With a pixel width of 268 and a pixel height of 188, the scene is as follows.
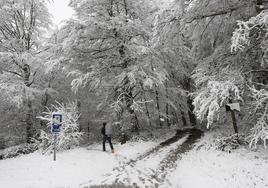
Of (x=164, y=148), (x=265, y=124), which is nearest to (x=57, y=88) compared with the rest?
(x=164, y=148)

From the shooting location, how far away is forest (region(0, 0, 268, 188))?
31.7 ft

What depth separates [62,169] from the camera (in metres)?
9.42

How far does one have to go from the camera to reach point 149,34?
15.8m

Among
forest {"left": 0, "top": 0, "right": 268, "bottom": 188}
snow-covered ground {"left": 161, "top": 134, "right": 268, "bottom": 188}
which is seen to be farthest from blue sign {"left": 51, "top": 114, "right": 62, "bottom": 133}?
snow-covered ground {"left": 161, "top": 134, "right": 268, "bottom": 188}

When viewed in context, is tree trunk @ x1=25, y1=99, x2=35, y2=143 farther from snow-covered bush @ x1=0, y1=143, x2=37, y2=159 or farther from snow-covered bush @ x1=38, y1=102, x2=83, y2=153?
snow-covered bush @ x1=38, y1=102, x2=83, y2=153

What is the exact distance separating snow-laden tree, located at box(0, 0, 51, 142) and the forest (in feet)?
0.26

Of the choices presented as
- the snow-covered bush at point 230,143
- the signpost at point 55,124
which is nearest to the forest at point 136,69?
the snow-covered bush at point 230,143

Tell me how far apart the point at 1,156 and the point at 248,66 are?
1734 centimetres

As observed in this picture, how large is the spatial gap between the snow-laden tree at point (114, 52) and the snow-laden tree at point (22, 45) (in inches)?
152

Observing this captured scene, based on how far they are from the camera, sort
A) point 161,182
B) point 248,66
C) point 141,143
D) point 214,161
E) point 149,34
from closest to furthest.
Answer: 1. point 161,182
2. point 214,161
3. point 248,66
4. point 141,143
5. point 149,34

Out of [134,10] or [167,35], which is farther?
[134,10]

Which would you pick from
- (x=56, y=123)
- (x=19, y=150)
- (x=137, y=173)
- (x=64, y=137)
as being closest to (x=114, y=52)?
(x=64, y=137)

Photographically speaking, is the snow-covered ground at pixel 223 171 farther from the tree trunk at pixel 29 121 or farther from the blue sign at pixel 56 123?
the tree trunk at pixel 29 121

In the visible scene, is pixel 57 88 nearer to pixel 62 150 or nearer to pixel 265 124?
pixel 62 150
